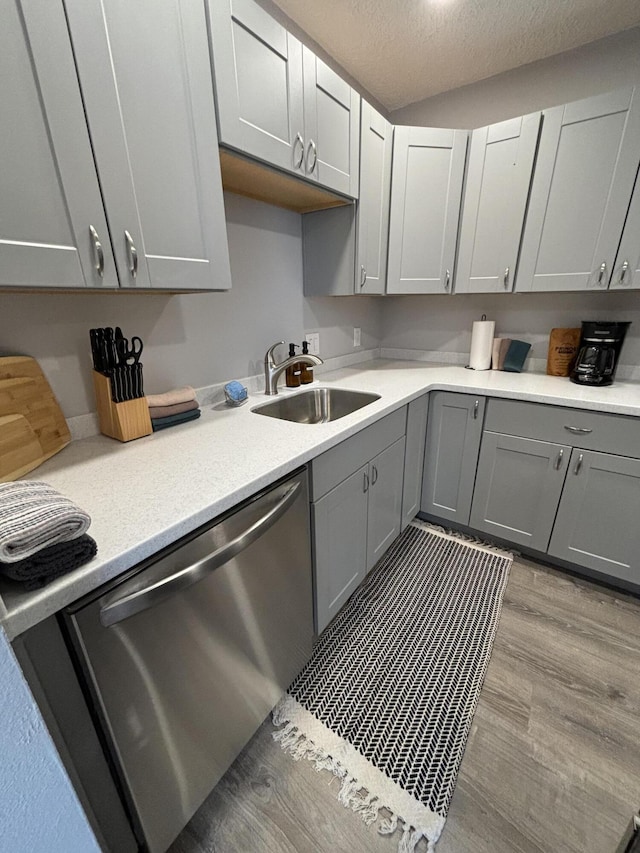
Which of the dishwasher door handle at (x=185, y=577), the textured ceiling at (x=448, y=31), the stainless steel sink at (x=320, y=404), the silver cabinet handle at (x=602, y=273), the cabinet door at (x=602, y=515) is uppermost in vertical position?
the textured ceiling at (x=448, y=31)

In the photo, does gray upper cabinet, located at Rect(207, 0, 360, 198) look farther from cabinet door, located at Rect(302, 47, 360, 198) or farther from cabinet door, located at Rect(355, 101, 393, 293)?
cabinet door, located at Rect(355, 101, 393, 293)

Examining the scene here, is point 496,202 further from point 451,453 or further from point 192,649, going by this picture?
point 192,649

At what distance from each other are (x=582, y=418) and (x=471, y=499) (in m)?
0.70

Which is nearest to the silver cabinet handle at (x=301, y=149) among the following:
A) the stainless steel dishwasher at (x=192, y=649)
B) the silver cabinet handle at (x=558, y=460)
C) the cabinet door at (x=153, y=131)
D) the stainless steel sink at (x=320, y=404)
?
the cabinet door at (x=153, y=131)

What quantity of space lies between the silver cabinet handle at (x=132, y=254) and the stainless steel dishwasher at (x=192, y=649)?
0.68 meters

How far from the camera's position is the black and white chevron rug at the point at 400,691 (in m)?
1.03

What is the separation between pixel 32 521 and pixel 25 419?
0.57 m

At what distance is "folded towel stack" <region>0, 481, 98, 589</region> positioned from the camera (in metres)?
0.51

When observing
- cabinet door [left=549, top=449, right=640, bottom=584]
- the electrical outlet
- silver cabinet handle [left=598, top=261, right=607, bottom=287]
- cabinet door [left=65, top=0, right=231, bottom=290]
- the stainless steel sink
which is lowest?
cabinet door [left=549, top=449, right=640, bottom=584]

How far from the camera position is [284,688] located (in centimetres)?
117

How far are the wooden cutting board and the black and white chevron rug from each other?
3.84 ft

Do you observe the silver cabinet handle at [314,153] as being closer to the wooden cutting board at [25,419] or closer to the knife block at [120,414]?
the knife block at [120,414]

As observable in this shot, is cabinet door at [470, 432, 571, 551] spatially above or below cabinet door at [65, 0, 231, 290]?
below

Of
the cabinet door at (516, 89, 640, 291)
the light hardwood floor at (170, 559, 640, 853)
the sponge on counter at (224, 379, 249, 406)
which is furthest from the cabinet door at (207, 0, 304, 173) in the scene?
the light hardwood floor at (170, 559, 640, 853)
